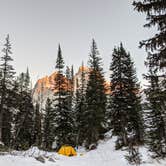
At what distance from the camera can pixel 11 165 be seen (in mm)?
9703

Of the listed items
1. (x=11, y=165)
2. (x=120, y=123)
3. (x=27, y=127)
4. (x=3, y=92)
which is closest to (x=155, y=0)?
(x=11, y=165)

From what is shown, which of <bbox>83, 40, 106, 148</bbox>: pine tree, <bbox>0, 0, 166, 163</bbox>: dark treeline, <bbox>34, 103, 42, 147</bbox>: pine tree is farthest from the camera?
<bbox>34, 103, 42, 147</bbox>: pine tree

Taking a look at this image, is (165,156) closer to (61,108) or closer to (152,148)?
(152,148)

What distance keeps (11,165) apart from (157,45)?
9.94 m

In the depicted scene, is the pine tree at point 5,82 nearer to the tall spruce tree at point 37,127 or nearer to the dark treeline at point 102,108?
the dark treeline at point 102,108

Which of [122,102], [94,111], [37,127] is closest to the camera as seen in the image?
[122,102]

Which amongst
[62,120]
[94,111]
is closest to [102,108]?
[94,111]

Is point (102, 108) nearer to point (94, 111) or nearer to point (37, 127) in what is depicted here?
point (94, 111)

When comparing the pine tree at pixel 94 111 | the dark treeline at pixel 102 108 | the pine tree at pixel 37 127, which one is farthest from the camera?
the pine tree at pixel 37 127

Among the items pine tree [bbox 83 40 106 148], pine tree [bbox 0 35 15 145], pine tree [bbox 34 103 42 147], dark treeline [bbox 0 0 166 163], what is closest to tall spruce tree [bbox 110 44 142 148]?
dark treeline [bbox 0 0 166 163]

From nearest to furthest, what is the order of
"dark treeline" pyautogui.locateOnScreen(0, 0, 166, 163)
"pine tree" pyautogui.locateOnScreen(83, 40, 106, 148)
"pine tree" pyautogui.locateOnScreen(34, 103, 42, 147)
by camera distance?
"dark treeline" pyautogui.locateOnScreen(0, 0, 166, 163)
"pine tree" pyautogui.locateOnScreen(83, 40, 106, 148)
"pine tree" pyautogui.locateOnScreen(34, 103, 42, 147)

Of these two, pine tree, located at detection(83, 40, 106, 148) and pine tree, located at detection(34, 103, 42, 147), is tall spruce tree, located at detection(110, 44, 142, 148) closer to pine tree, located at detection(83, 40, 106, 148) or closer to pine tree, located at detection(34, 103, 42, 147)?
pine tree, located at detection(83, 40, 106, 148)

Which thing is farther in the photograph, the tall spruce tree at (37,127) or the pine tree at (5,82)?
the tall spruce tree at (37,127)

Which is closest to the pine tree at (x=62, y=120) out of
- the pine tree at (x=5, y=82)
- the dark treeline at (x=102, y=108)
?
the dark treeline at (x=102, y=108)
